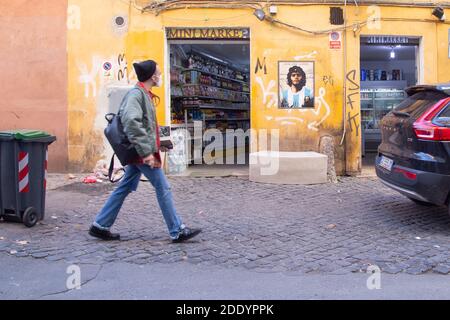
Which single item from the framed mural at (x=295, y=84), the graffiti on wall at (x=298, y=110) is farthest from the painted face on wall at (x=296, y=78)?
the graffiti on wall at (x=298, y=110)

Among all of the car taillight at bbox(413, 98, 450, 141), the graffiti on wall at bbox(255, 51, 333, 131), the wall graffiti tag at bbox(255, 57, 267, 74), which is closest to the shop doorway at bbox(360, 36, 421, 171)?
the graffiti on wall at bbox(255, 51, 333, 131)

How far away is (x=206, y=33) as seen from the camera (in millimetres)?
10312

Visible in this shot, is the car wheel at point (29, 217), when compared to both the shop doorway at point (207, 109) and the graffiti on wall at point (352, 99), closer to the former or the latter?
the shop doorway at point (207, 109)

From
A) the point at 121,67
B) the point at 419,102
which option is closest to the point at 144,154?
the point at 419,102

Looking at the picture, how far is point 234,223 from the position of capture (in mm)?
6562

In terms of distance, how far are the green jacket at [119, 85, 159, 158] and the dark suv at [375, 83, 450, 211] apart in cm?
308

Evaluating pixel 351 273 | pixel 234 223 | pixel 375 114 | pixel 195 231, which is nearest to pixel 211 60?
pixel 375 114

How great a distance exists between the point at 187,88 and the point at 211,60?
89.9 inches

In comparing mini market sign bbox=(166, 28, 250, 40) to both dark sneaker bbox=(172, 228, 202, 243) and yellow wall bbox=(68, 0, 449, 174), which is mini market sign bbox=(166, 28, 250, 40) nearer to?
yellow wall bbox=(68, 0, 449, 174)

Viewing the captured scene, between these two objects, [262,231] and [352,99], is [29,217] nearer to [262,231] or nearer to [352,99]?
[262,231]

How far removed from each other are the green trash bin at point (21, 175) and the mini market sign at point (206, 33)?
15.6ft

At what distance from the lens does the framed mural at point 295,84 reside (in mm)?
10312

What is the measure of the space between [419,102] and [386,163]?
35.6 inches

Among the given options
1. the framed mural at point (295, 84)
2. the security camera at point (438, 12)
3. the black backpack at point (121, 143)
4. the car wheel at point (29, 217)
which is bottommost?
the car wheel at point (29, 217)
